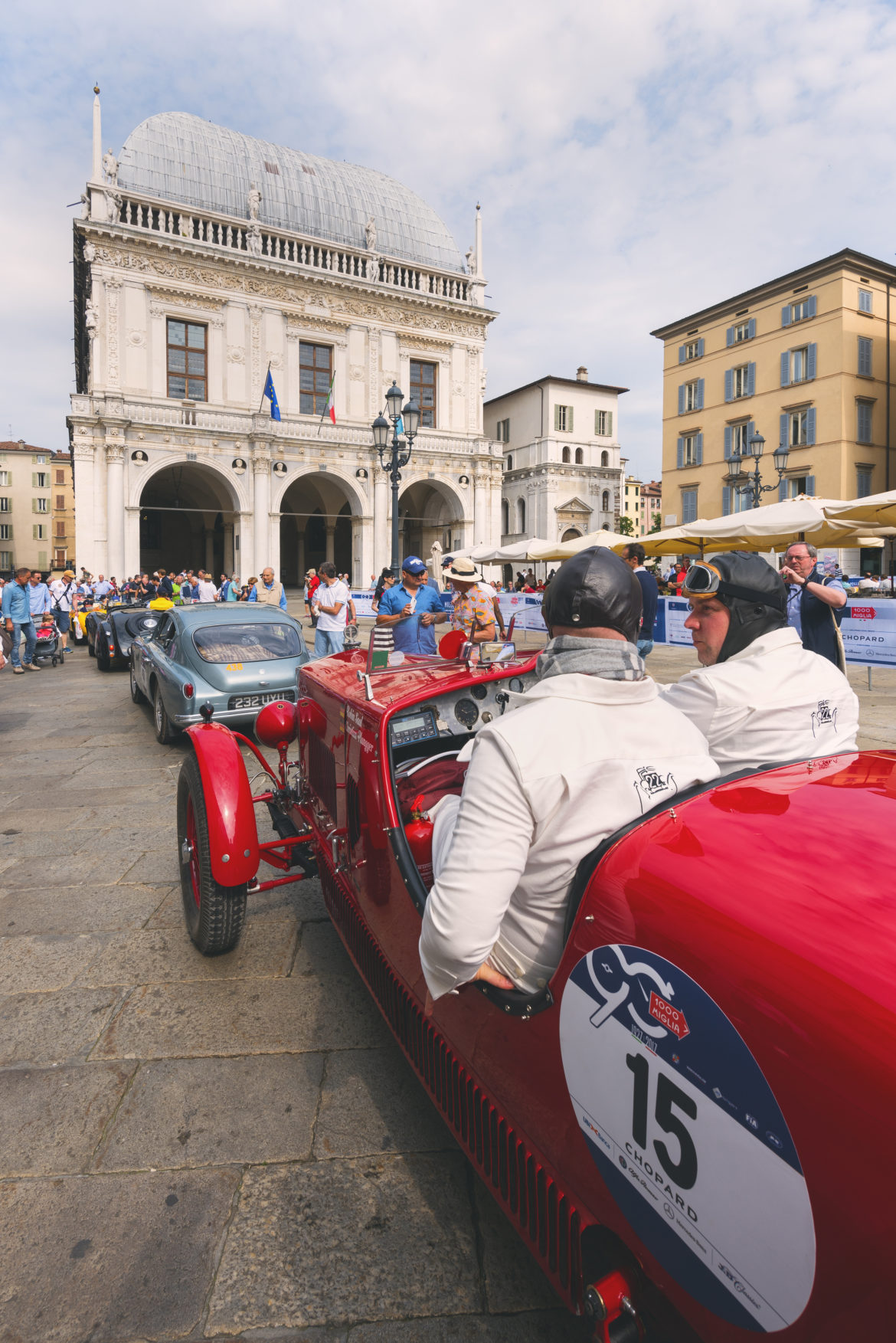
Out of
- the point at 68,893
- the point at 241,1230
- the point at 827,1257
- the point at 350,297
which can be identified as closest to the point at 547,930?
the point at 827,1257

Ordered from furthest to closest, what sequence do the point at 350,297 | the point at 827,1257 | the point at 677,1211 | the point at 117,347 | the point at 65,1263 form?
1. the point at 350,297
2. the point at 117,347
3. the point at 65,1263
4. the point at 677,1211
5. the point at 827,1257

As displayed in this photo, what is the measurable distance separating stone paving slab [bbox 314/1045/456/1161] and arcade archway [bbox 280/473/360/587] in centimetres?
3408

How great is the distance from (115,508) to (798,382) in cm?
2860

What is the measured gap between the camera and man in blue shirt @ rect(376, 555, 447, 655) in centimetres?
766

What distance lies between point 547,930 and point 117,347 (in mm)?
30810

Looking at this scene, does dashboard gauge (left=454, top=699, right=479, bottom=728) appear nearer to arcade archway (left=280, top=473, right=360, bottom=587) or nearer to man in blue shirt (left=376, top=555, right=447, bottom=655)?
man in blue shirt (left=376, top=555, right=447, bottom=655)

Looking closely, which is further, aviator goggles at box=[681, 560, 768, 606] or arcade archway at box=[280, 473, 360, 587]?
arcade archway at box=[280, 473, 360, 587]

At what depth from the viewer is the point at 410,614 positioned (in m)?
7.74

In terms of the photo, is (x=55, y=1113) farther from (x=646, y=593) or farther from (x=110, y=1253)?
(x=646, y=593)

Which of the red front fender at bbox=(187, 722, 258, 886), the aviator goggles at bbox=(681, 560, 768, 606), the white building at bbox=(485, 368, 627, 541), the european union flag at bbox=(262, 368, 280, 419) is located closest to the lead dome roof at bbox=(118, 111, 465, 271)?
the european union flag at bbox=(262, 368, 280, 419)

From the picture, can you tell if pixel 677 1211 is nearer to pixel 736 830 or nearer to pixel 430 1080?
pixel 736 830

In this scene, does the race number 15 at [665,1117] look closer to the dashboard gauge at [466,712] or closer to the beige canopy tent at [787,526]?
the dashboard gauge at [466,712]

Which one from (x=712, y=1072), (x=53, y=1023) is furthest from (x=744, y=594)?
(x=53, y=1023)

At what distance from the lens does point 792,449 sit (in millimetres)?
33094
